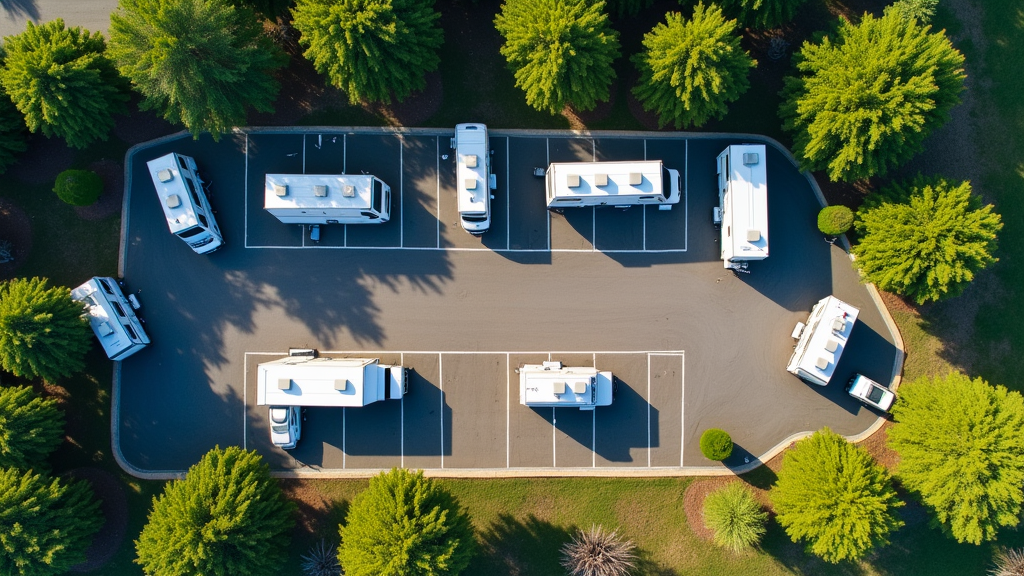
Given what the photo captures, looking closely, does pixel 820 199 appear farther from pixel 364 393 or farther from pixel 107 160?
pixel 107 160

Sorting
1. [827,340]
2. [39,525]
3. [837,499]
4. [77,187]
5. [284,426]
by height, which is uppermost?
[77,187]

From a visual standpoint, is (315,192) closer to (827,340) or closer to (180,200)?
(180,200)

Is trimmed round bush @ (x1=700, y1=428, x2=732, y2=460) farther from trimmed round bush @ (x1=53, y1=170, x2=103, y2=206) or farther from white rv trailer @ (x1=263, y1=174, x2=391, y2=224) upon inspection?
trimmed round bush @ (x1=53, y1=170, x2=103, y2=206)

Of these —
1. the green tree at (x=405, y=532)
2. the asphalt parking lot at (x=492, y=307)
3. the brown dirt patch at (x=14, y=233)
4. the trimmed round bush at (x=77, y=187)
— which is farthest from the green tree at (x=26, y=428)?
the green tree at (x=405, y=532)

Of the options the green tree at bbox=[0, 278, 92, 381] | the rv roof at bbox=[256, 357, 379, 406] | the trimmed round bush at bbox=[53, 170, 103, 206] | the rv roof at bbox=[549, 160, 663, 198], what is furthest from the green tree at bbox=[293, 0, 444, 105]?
the green tree at bbox=[0, 278, 92, 381]

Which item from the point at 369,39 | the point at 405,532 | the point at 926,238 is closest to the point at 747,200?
the point at 926,238

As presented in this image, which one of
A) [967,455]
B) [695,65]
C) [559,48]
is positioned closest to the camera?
[559,48]
